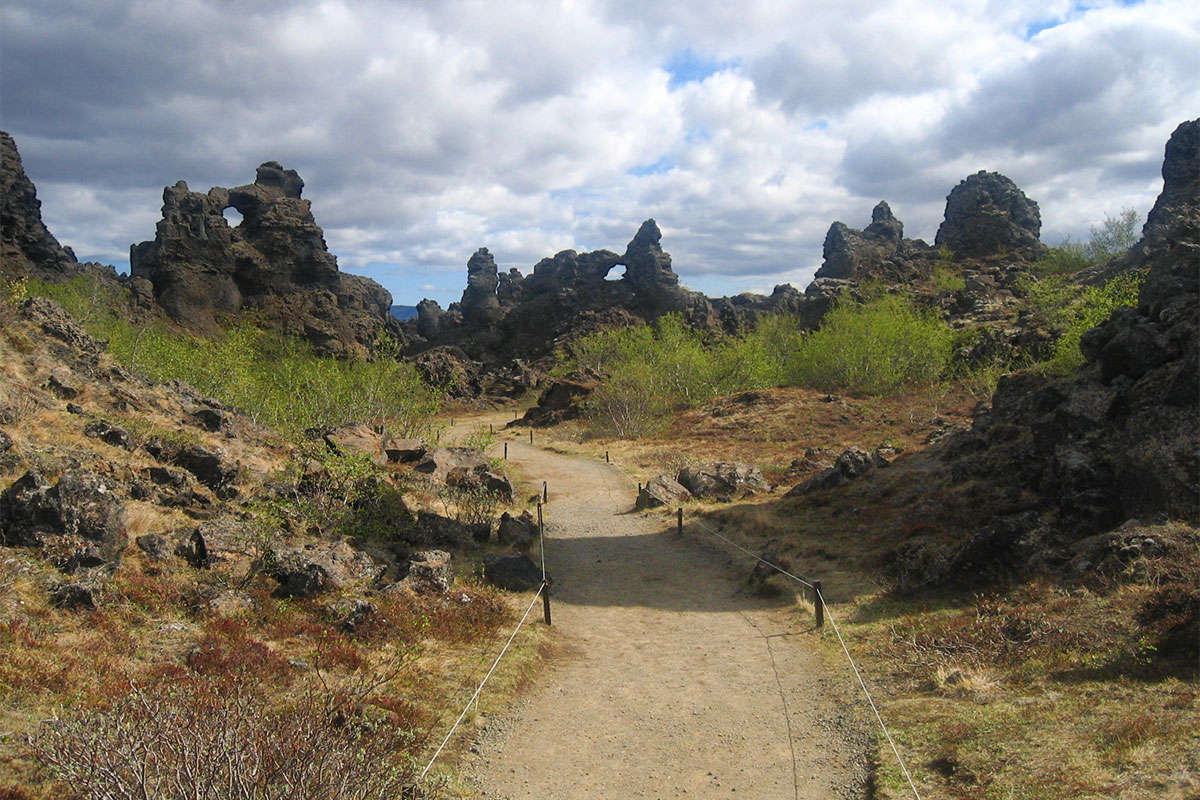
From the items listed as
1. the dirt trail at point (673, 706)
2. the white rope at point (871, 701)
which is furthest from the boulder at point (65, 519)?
the white rope at point (871, 701)

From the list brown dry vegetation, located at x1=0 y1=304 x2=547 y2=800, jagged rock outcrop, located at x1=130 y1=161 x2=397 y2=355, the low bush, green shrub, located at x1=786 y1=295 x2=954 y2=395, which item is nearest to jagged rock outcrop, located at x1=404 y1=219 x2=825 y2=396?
jagged rock outcrop, located at x1=130 y1=161 x2=397 y2=355

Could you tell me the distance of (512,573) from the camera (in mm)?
14109

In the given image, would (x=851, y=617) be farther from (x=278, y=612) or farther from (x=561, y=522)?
(x=561, y=522)

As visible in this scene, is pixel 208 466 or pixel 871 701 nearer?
pixel 871 701

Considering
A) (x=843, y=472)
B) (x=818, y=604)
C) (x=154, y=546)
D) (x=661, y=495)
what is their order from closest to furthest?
(x=154, y=546) < (x=818, y=604) < (x=843, y=472) < (x=661, y=495)

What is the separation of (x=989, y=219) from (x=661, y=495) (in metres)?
81.0

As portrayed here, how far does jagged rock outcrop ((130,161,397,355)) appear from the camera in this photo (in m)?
65.8

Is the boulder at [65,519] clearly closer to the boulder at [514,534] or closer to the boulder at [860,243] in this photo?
the boulder at [514,534]

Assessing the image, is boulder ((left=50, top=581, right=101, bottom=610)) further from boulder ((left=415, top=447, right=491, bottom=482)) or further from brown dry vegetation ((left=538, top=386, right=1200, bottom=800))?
boulder ((left=415, top=447, right=491, bottom=482))

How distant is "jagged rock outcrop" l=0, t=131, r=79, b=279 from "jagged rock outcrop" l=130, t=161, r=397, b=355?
25.7 feet

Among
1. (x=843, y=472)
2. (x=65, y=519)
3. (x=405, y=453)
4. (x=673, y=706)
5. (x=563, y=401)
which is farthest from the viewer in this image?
(x=563, y=401)

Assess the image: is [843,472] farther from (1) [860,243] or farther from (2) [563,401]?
(1) [860,243]

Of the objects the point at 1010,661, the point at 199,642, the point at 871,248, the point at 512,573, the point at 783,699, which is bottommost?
the point at 783,699


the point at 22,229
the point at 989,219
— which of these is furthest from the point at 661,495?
the point at 989,219
